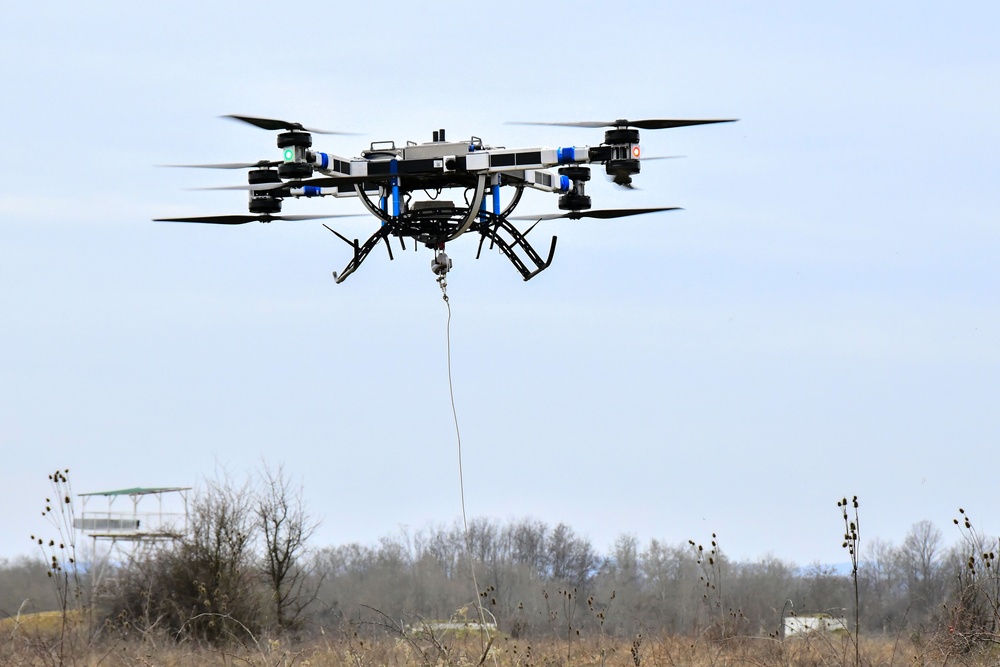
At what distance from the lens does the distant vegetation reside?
46.2 feet

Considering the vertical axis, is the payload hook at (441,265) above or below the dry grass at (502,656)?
above

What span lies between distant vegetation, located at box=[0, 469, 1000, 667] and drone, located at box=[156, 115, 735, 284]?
3436 millimetres

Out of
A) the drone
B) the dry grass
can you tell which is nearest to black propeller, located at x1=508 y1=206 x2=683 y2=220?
the drone

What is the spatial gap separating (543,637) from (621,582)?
33.1m

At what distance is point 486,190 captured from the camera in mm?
13820

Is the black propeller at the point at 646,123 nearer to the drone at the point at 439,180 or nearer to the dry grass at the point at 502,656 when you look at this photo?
the drone at the point at 439,180

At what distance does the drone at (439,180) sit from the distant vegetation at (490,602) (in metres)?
3.44

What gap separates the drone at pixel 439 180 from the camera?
12.9 meters

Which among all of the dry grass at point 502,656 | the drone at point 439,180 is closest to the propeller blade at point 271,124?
the drone at point 439,180

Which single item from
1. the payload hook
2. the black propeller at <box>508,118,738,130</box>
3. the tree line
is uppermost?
the black propeller at <box>508,118,738,130</box>

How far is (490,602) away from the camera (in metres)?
18.4

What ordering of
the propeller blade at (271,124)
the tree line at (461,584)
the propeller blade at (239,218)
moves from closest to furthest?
the propeller blade at (271,124), the propeller blade at (239,218), the tree line at (461,584)

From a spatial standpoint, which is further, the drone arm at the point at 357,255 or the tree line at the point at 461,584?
the tree line at the point at 461,584

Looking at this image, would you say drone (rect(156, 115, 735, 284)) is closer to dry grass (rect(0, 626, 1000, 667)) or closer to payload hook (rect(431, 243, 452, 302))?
payload hook (rect(431, 243, 452, 302))
